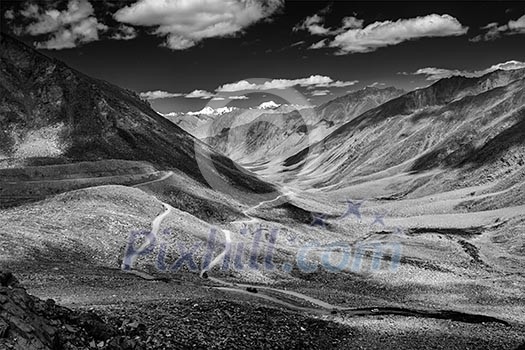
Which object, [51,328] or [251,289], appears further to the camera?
[251,289]

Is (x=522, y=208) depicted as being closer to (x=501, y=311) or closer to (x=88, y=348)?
(x=501, y=311)

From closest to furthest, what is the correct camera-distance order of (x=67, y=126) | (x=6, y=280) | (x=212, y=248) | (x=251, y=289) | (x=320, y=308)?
(x=6, y=280), (x=320, y=308), (x=251, y=289), (x=212, y=248), (x=67, y=126)

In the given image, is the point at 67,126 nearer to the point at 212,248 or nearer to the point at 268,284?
the point at 212,248

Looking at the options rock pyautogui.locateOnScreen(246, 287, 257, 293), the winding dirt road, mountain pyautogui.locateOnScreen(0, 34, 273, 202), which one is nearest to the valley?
rock pyautogui.locateOnScreen(246, 287, 257, 293)

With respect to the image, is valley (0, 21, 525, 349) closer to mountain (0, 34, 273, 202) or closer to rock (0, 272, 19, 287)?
mountain (0, 34, 273, 202)

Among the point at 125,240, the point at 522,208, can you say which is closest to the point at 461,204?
the point at 522,208

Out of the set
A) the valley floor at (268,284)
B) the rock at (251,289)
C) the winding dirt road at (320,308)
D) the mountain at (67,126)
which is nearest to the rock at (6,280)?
the valley floor at (268,284)

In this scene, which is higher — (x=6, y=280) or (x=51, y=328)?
(x=6, y=280)

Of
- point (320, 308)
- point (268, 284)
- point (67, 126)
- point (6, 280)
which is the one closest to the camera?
point (6, 280)

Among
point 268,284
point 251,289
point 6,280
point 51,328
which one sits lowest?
point 268,284

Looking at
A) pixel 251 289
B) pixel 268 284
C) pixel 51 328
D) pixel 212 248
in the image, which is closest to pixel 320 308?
pixel 251 289
